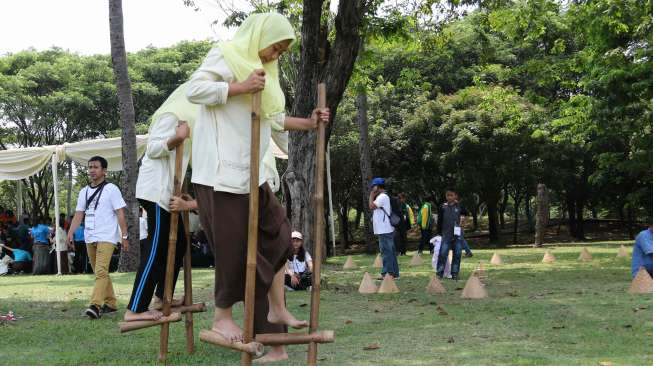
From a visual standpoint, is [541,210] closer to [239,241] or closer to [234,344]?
[239,241]

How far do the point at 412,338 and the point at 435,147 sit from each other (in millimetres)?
24234

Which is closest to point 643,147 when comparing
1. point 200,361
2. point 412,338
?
point 412,338

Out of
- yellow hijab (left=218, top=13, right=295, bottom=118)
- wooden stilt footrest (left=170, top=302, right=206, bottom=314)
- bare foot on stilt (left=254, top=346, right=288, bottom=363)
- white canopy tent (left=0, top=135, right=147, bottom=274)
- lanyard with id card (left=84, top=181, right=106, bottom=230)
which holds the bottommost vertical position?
bare foot on stilt (left=254, top=346, right=288, bottom=363)

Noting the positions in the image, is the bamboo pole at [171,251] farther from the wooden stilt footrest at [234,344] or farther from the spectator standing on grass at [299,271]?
the spectator standing on grass at [299,271]

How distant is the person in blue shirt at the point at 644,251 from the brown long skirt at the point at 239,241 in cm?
706

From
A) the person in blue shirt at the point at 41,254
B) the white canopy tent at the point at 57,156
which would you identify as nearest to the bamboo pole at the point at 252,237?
the white canopy tent at the point at 57,156

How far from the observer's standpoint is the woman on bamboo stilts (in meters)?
4.92

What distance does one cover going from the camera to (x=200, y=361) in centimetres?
576

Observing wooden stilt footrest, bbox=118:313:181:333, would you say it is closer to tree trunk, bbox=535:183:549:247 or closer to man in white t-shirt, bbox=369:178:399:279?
man in white t-shirt, bbox=369:178:399:279

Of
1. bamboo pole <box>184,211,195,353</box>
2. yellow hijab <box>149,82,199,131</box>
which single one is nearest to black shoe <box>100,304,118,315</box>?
bamboo pole <box>184,211,195,353</box>

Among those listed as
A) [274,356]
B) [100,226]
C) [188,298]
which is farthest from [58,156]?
[274,356]

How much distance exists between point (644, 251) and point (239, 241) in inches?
299

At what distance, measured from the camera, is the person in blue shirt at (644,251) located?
10609 mm

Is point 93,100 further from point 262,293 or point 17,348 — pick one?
point 262,293
